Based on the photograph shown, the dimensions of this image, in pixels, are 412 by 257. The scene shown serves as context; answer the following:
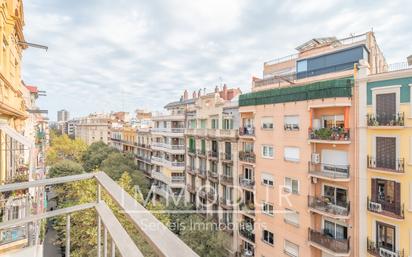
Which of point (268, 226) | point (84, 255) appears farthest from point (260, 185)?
point (84, 255)

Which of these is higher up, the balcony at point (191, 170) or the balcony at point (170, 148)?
the balcony at point (170, 148)

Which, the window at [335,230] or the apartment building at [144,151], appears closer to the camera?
the window at [335,230]

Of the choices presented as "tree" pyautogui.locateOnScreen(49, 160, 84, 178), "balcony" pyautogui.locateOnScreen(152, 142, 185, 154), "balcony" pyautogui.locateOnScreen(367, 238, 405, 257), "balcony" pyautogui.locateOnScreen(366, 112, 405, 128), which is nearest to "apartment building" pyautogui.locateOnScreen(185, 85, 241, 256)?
"balcony" pyautogui.locateOnScreen(152, 142, 185, 154)

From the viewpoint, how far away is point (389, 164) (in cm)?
984

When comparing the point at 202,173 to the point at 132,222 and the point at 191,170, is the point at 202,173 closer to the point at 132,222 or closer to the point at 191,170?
the point at 191,170

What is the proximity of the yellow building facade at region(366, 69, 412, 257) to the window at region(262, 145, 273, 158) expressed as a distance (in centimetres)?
501

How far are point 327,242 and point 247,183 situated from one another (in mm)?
5680

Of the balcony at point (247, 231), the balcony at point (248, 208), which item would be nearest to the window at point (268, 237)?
the balcony at point (247, 231)

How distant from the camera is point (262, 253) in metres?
14.6

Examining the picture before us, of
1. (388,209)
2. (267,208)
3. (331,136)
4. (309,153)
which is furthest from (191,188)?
(388,209)

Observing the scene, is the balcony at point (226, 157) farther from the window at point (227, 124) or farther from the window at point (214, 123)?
the window at point (214, 123)

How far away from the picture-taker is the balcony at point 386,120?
9441 mm

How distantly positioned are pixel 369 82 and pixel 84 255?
15680 mm

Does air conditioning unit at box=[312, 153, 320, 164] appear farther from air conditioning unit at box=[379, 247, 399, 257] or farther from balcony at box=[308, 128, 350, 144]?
air conditioning unit at box=[379, 247, 399, 257]
